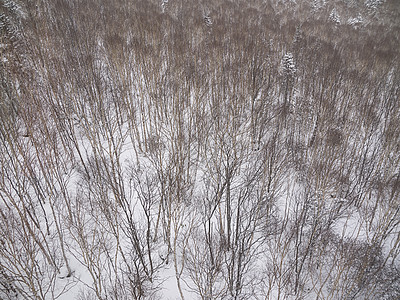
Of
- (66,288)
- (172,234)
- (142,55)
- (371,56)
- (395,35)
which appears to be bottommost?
(66,288)

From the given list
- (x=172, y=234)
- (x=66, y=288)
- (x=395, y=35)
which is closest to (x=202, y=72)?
(x=172, y=234)

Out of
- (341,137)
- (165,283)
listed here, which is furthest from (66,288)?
(341,137)

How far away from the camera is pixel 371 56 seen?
23438 millimetres

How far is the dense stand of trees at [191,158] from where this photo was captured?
11445 mm

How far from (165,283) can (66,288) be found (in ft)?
15.8

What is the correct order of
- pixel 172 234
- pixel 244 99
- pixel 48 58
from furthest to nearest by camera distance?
1. pixel 244 99
2. pixel 48 58
3. pixel 172 234

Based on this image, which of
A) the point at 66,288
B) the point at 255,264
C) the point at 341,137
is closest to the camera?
→ the point at 66,288

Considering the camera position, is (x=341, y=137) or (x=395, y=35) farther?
(x=395, y=35)

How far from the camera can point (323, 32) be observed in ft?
98.0

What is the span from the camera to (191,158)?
1767 centimetres

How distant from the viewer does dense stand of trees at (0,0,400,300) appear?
451 inches

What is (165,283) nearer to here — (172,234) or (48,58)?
(172,234)

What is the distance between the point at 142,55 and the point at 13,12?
10.4 meters

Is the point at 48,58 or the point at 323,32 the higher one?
the point at 323,32
